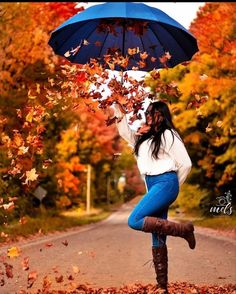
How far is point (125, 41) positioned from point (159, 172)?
2.00 meters

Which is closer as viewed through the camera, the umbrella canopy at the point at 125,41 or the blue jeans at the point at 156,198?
the blue jeans at the point at 156,198

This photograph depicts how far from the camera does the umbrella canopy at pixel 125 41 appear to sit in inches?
247

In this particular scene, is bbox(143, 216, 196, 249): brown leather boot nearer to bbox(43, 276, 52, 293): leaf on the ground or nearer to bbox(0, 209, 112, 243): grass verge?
bbox(43, 276, 52, 293): leaf on the ground

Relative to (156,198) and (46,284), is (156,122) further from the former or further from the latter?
(46,284)

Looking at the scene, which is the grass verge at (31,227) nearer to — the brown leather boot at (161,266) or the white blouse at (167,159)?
the brown leather boot at (161,266)

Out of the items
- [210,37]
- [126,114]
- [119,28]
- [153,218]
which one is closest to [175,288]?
[153,218]

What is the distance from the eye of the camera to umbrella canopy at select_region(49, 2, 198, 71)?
20.6 feet

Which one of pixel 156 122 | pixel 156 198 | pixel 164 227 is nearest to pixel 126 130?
pixel 156 122

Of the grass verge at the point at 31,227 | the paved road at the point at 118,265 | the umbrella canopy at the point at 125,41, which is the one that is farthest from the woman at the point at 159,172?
the grass verge at the point at 31,227

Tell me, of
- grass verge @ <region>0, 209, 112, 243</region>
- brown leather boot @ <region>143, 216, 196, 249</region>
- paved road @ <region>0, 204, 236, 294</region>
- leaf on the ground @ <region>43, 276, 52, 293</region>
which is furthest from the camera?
grass verge @ <region>0, 209, 112, 243</region>

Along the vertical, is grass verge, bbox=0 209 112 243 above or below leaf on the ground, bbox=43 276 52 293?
below

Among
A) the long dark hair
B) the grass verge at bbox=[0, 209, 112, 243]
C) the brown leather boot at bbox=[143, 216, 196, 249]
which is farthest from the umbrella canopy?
the grass verge at bbox=[0, 209, 112, 243]

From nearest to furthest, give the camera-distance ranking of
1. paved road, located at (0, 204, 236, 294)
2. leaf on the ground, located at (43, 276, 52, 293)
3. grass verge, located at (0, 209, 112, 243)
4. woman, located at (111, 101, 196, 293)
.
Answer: woman, located at (111, 101, 196, 293) → leaf on the ground, located at (43, 276, 52, 293) → paved road, located at (0, 204, 236, 294) → grass verge, located at (0, 209, 112, 243)

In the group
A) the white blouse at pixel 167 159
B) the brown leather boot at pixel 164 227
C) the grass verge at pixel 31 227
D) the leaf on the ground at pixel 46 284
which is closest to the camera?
the brown leather boot at pixel 164 227
